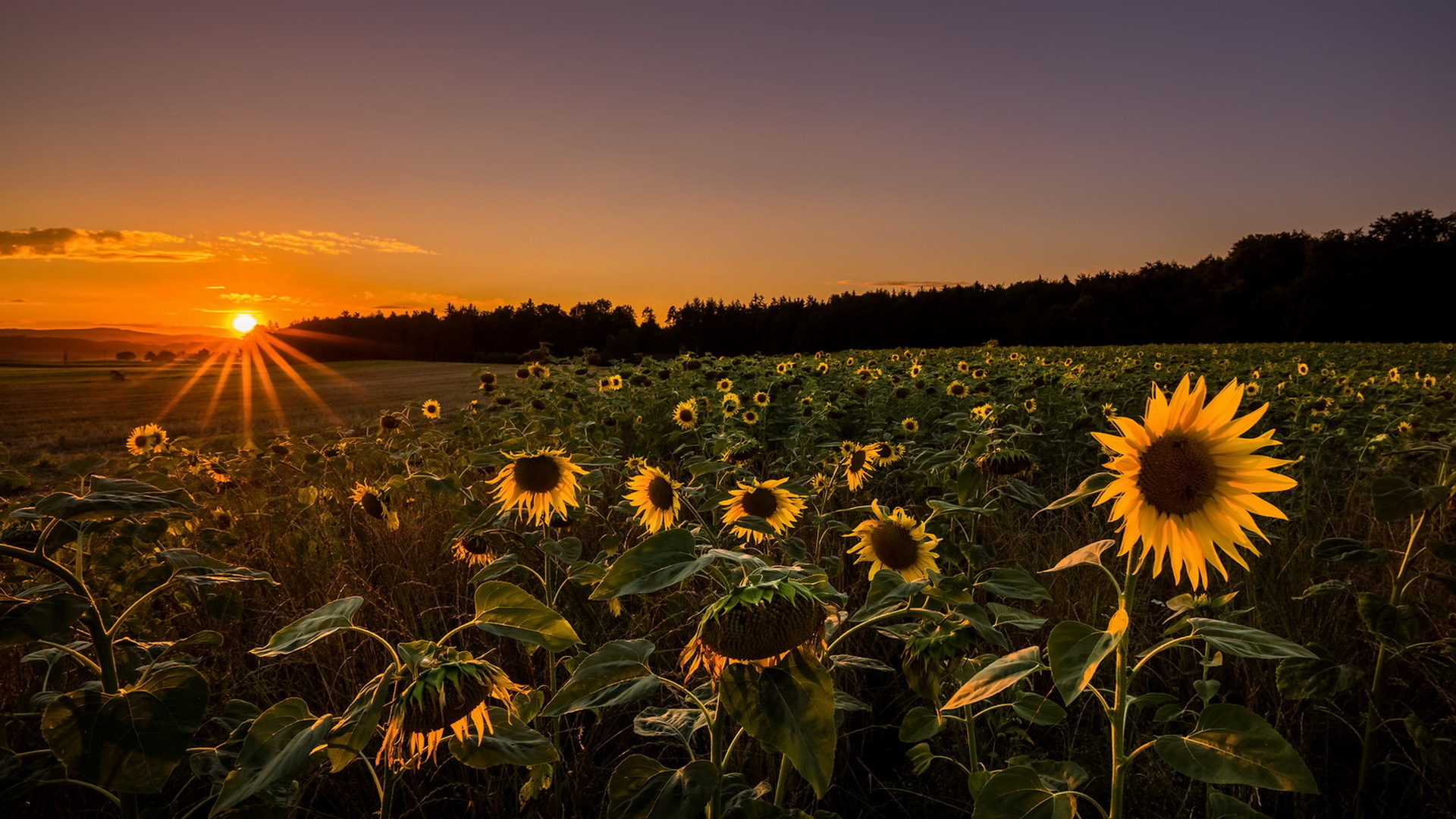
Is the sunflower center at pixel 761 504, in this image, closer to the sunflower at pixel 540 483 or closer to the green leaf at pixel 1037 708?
the sunflower at pixel 540 483

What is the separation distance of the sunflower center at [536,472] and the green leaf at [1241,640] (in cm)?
211

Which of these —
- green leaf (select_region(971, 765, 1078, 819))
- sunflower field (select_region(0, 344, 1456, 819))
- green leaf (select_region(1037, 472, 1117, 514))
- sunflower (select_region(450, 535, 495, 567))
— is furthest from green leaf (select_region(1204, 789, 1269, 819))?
sunflower (select_region(450, 535, 495, 567))

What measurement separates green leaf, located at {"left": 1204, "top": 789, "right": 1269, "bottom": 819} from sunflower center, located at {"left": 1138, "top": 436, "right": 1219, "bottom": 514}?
57 centimetres

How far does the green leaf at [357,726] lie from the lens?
0.97m

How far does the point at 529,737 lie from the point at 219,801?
0.45m

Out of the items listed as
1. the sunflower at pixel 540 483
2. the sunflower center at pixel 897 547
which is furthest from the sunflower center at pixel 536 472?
the sunflower center at pixel 897 547

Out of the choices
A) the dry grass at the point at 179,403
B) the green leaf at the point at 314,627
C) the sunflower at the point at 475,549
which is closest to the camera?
the green leaf at the point at 314,627

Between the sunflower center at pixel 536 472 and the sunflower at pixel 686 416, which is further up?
the sunflower center at pixel 536 472

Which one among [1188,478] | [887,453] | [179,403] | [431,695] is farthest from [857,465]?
[179,403]

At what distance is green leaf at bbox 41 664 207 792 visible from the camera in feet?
3.81

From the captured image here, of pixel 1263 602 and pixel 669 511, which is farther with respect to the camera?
pixel 1263 602

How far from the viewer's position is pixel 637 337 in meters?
45.4

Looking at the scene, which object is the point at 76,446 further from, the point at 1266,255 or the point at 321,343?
the point at 1266,255

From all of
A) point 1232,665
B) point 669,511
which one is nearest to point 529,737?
point 669,511
